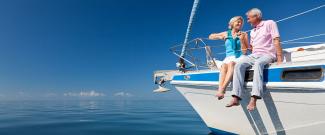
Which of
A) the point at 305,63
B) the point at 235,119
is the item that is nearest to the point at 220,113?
the point at 235,119

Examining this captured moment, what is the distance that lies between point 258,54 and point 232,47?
2.07 ft

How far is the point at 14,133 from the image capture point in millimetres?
9688

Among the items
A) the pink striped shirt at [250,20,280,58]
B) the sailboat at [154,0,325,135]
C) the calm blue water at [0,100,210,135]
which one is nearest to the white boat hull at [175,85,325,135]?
the sailboat at [154,0,325,135]

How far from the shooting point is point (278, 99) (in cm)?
455

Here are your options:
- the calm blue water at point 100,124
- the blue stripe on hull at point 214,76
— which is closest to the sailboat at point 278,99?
the blue stripe on hull at point 214,76

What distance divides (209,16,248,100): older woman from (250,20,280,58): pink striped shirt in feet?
1.09

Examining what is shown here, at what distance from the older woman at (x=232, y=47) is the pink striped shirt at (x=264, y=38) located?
0.33 m

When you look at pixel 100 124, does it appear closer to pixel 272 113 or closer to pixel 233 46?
pixel 233 46

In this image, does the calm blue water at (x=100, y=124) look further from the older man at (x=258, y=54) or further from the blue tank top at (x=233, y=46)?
the older man at (x=258, y=54)

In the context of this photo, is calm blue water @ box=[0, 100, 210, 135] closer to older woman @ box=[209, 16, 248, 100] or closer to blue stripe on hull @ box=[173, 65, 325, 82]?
blue stripe on hull @ box=[173, 65, 325, 82]

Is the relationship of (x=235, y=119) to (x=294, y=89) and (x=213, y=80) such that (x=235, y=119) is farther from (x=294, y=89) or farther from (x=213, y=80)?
(x=294, y=89)

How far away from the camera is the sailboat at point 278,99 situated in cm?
407

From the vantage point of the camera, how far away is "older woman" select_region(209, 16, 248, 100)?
488cm

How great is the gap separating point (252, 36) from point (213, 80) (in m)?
1.25
